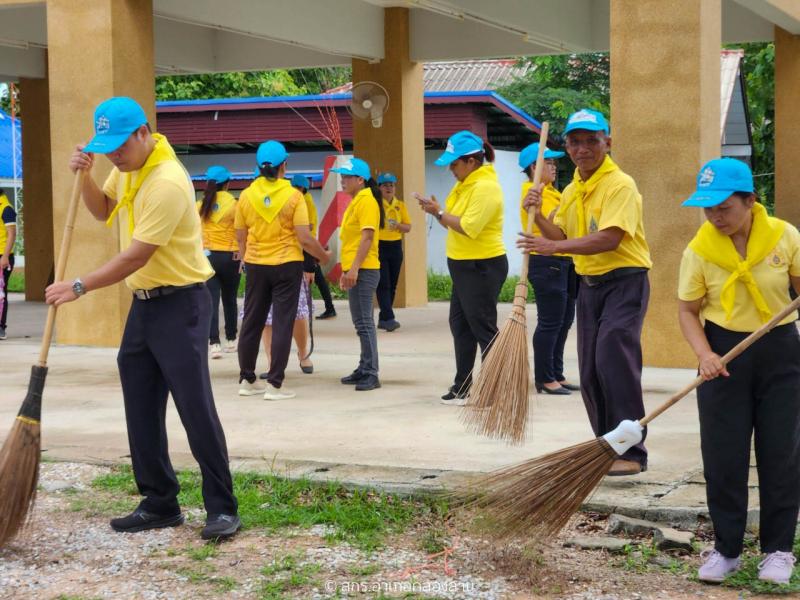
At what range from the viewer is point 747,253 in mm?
4520

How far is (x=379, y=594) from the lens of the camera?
4379 mm

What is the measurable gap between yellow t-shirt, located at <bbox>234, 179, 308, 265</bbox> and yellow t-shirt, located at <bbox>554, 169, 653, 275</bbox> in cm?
305

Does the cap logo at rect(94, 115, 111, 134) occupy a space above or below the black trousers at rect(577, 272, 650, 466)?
above

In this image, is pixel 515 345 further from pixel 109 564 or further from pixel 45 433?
pixel 45 433

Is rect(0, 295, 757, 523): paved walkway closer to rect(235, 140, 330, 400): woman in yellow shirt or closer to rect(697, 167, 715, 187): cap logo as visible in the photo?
rect(235, 140, 330, 400): woman in yellow shirt

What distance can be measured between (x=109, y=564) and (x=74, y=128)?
7.88 m

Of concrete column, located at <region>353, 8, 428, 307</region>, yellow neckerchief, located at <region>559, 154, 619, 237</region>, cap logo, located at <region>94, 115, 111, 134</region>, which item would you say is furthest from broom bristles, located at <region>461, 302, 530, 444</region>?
concrete column, located at <region>353, 8, 428, 307</region>

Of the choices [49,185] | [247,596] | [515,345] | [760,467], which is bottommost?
[247,596]

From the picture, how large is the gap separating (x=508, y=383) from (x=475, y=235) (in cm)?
215

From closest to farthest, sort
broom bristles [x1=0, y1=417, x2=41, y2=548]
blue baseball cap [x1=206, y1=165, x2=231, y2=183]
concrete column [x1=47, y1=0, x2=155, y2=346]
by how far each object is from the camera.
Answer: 1. broom bristles [x1=0, y1=417, x2=41, y2=548]
2. blue baseball cap [x1=206, y1=165, x2=231, y2=183]
3. concrete column [x1=47, y1=0, x2=155, y2=346]

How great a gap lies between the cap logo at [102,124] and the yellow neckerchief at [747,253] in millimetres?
2529

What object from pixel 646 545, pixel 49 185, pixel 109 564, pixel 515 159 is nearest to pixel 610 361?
pixel 646 545

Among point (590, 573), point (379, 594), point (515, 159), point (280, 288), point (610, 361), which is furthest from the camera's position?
point (515, 159)

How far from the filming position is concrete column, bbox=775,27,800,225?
15352mm
